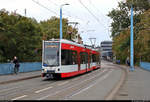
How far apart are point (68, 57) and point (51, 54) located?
185 cm

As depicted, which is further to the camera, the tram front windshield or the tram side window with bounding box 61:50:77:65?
the tram side window with bounding box 61:50:77:65

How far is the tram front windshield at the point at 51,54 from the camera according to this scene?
21094mm

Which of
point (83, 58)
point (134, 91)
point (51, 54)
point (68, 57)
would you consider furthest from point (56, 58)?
point (134, 91)

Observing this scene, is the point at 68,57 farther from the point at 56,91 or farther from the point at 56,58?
the point at 56,91

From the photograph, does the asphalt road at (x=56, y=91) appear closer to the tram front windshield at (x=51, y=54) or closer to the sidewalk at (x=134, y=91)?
the sidewalk at (x=134, y=91)

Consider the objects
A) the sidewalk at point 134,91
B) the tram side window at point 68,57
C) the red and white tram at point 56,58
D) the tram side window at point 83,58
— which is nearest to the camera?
the sidewalk at point 134,91

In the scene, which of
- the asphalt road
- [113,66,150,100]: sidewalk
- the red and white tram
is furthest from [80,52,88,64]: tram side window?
[113,66,150,100]: sidewalk

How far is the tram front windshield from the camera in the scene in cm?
2109

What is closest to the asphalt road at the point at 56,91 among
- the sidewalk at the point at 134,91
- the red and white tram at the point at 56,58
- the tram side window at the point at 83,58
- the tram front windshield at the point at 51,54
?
the sidewalk at the point at 134,91

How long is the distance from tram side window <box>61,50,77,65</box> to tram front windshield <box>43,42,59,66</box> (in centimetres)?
53

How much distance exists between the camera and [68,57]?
22547mm

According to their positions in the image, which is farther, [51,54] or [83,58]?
[83,58]

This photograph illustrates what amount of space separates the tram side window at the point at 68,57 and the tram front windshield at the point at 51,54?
1.74 feet

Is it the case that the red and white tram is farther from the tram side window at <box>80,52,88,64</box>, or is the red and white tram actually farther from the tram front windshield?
the tram side window at <box>80,52,88,64</box>
